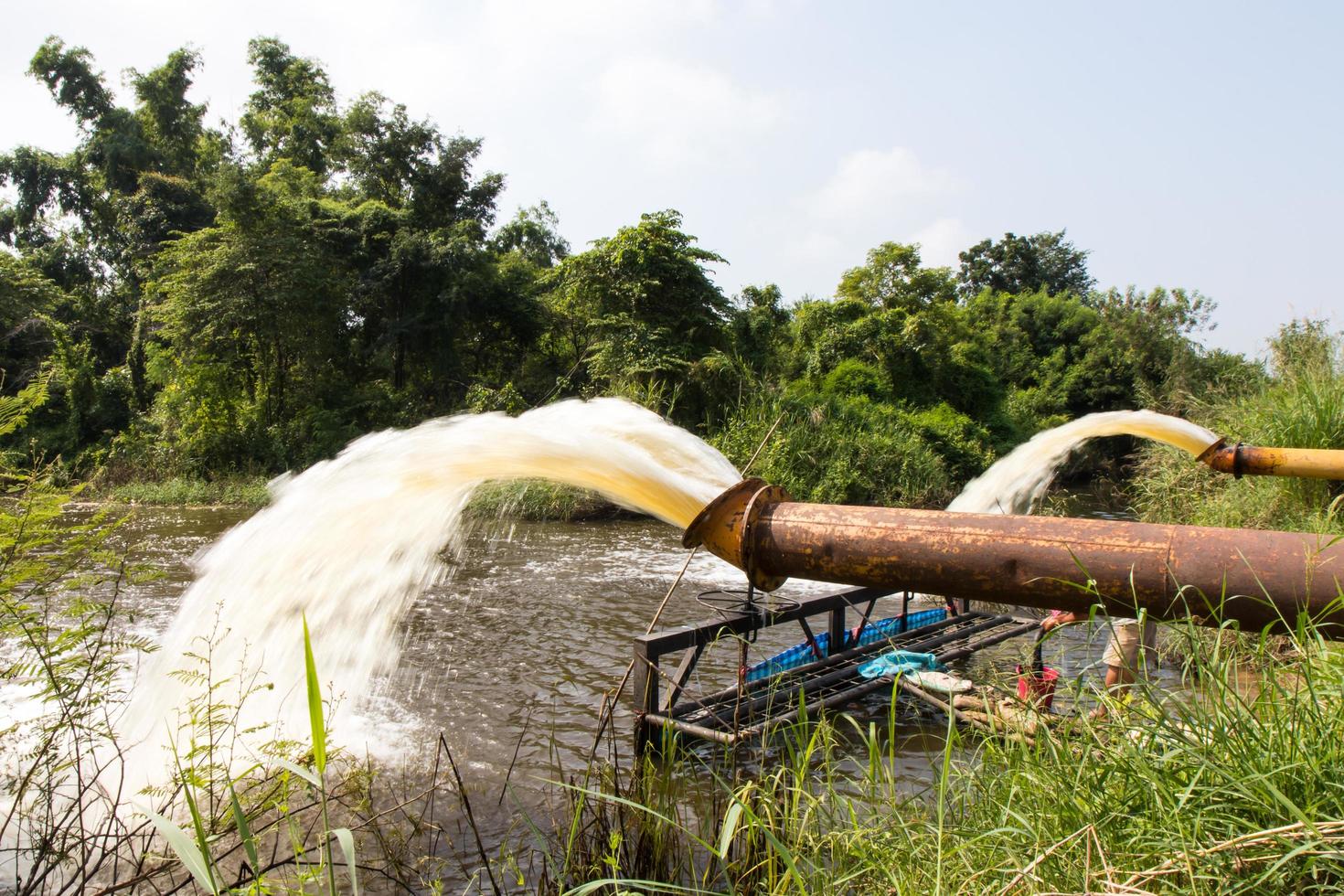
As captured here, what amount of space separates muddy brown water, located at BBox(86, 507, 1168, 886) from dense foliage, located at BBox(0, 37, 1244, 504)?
777 cm

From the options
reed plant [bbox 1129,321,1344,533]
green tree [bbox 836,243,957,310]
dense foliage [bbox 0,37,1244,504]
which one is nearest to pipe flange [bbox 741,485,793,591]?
reed plant [bbox 1129,321,1344,533]

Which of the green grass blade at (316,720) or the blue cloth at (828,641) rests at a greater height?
the green grass blade at (316,720)

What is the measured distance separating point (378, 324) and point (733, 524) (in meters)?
29.3

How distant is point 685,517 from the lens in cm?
267

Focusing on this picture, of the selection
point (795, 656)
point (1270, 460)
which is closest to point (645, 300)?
point (795, 656)

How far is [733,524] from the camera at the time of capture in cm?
231

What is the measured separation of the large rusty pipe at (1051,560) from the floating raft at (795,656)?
160 centimetres

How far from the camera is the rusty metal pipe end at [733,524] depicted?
7.55ft

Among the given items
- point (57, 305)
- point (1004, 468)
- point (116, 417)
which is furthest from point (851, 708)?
point (57, 305)

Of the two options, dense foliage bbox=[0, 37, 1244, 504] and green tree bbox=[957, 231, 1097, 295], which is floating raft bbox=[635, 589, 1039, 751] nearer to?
dense foliage bbox=[0, 37, 1244, 504]

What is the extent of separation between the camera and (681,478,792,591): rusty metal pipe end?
230cm

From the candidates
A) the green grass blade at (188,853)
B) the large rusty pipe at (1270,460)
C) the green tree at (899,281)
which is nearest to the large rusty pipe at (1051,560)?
the green grass blade at (188,853)

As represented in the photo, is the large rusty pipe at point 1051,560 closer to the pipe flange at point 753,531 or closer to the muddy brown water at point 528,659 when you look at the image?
the pipe flange at point 753,531

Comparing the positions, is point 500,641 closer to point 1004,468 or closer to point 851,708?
point 851,708
